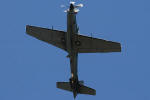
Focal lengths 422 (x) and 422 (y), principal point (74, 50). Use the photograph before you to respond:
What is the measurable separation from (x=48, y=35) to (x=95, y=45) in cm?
699

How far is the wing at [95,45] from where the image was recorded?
6034 centimetres

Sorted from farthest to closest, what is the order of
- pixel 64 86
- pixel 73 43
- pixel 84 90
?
pixel 64 86 < pixel 84 90 < pixel 73 43

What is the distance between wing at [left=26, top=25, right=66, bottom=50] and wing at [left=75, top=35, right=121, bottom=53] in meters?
2.46

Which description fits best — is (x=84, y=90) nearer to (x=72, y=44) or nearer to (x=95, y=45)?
(x=95, y=45)

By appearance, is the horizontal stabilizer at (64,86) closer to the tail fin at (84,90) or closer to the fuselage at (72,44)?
the fuselage at (72,44)

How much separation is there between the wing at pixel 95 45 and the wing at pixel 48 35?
2.46 metres

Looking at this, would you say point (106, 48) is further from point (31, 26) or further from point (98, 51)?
point (31, 26)

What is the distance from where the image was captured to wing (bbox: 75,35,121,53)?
2376 inches

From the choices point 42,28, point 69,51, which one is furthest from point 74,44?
point 42,28

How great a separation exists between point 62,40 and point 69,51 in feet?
6.57

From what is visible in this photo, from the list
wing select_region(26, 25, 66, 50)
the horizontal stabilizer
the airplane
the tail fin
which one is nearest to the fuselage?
the airplane

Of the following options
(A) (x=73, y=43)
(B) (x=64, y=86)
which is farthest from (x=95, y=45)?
(B) (x=64, y=86)

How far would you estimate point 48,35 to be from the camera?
2420 inches

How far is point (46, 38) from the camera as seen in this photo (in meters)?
61.9
